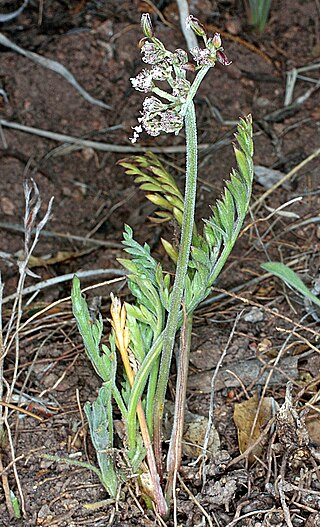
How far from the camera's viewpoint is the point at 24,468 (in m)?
1.47

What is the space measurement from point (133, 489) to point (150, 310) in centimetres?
32

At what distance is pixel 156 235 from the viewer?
201cm

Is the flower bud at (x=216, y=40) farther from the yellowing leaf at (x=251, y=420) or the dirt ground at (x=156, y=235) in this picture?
the yellowing leaf at (x=251, y=420)

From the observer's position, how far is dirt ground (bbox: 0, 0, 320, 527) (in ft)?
4.55

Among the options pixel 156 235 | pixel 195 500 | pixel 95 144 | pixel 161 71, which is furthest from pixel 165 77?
pixel 95 144

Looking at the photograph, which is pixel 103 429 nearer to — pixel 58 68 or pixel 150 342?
pixel 150 342

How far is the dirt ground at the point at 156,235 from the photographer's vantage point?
1386 mm

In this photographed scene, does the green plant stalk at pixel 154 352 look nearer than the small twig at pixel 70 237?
Yes

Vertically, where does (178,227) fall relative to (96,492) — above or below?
above

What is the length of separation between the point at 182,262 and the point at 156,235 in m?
0.77

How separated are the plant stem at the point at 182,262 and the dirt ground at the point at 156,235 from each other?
16 cm

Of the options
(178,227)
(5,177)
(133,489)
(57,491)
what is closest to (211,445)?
(133,489)

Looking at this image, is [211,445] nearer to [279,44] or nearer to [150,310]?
[150,310]

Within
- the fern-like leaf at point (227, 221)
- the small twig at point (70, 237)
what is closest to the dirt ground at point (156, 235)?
the small twig at point (70, 237)
